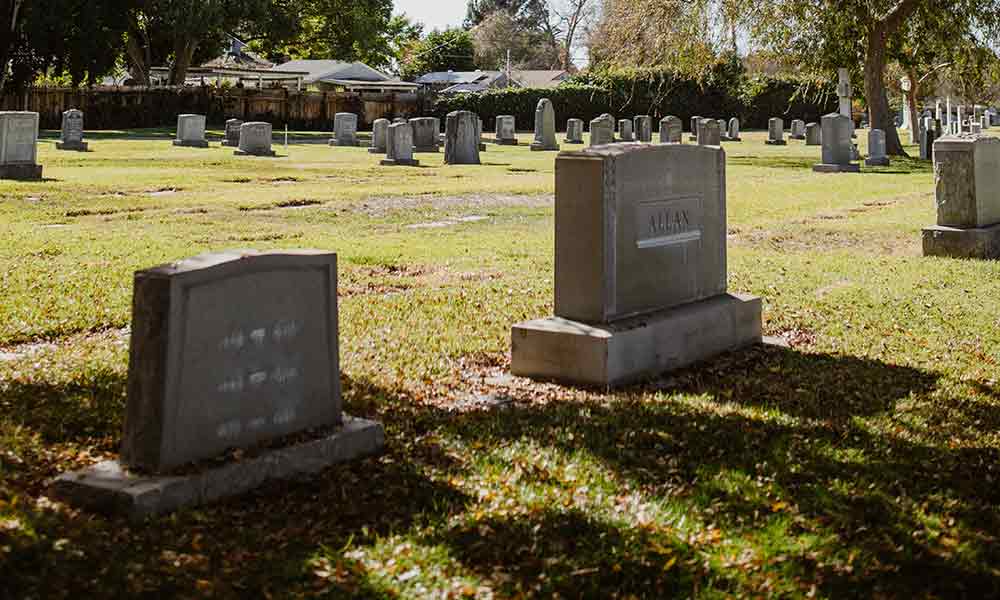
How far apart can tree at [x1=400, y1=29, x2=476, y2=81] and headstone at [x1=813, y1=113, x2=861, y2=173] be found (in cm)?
7291

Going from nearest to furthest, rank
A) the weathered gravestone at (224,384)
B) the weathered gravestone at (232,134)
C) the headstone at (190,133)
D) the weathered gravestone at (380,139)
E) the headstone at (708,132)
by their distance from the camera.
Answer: the weathered gravestone at (224,384) < the weathered gravestone at (380,139) < the headstone at (190,133) < the weathered gravestone at (232,134) < the headstone at (708,132)

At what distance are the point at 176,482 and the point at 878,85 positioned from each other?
103ft

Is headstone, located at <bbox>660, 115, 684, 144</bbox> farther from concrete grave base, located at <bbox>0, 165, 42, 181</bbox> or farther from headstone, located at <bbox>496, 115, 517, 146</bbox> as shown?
concrete grave base, located at <bbox>0, 165, 42, 181</bbox>

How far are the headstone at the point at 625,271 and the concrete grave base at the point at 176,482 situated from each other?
7.23 feet

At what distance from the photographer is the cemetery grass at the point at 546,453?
4172mm

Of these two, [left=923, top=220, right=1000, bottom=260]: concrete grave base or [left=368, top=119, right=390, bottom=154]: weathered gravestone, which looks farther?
[left=368, top=119, right=390, bottom=154]: weathered gravestone

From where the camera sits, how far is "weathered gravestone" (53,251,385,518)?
4590 millimetres

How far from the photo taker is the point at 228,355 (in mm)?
4867

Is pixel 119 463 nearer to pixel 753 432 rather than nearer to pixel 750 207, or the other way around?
pixel 753 432

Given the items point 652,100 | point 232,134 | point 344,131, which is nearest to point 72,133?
point 232,134

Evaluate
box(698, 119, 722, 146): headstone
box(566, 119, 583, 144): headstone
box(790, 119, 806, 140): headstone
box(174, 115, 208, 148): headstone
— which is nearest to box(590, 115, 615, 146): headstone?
box(698, 119, 722, 146): headstone

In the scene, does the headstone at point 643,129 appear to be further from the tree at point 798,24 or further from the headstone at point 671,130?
the tree at point 798,24

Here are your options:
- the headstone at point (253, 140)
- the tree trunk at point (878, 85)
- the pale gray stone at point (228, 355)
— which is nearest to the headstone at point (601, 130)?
the tree trunk at point (878, 85)

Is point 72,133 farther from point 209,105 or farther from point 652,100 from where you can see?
point 652,100
